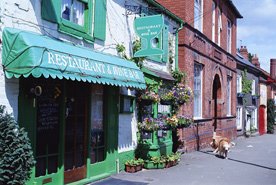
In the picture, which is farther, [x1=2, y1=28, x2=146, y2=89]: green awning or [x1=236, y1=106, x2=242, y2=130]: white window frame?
[x1=236, y1=106, x2=242, y2=130]: white window frame

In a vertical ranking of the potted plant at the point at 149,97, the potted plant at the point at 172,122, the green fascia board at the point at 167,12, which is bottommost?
the potted plant at the point at 172,122

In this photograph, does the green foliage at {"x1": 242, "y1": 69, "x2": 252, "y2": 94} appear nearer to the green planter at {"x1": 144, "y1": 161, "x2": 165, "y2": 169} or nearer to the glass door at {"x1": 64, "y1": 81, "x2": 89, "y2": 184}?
the green planter at {"x1": 144, "y1": 161, "x2": 165, "y2": 169}

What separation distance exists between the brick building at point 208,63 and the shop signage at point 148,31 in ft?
15.7

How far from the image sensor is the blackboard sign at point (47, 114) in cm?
730

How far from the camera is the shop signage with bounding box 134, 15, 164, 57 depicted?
9.75m

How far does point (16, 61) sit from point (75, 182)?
3.32 meters

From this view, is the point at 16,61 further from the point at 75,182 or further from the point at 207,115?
the point at 207,115

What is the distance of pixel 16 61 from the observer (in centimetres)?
624

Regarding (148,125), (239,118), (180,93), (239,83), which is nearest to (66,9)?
(148,125)

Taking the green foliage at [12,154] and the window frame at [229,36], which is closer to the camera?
the green foliage at [12,154]

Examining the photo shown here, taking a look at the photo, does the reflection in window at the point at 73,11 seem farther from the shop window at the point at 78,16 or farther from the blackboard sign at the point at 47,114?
the blackboard sign at the point at 47,114

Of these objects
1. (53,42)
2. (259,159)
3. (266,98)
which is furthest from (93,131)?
(266,98)

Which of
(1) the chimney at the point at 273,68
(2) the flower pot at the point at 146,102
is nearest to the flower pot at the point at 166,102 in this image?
(2) the flower pot at the point at 146,102

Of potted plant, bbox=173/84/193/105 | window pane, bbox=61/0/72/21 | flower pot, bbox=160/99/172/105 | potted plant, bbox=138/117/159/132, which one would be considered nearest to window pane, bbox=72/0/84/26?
window pane, bbox=61/0/72/21
